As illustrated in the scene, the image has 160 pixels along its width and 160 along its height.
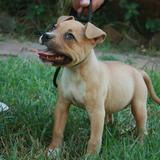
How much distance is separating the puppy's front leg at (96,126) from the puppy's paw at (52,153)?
261 mm

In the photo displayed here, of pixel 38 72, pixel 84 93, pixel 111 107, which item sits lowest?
pixel 38 72

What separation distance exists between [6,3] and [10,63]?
4.03 m

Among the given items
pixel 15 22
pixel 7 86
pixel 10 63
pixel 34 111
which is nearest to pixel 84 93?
pixel 34 111

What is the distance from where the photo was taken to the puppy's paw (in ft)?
8.13

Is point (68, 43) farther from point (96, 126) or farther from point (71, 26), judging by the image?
point (96, 126)

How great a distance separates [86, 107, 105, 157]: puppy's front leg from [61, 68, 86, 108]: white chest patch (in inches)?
5.3

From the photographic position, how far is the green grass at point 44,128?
2527 mm

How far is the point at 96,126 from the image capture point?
249 cm

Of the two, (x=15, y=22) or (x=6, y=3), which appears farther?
(x=6, y=3)

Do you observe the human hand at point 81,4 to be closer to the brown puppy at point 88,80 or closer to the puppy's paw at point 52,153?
the brown puppy at point 88,80

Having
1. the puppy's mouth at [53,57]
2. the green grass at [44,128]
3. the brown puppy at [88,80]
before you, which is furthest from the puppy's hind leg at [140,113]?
the puppy's mouth at [53,57]

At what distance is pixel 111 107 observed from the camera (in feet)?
8.89

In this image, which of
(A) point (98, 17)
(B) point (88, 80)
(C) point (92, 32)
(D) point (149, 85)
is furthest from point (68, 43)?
(A) point (98, 17)

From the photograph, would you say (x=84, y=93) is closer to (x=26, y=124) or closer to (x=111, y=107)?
(x=111, y=107)
